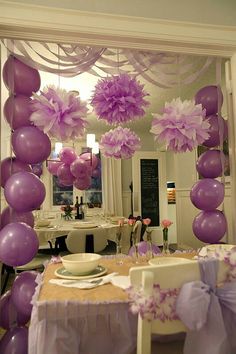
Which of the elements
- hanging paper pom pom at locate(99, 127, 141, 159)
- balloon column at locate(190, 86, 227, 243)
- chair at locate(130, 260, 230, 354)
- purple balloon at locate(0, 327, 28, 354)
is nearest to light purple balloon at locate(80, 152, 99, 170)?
hanging paper pom pom at locate(99, 127, 141, 159)

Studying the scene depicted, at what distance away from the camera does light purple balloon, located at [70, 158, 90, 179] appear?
8.51ft

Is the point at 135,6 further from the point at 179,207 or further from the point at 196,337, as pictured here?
the point at 179,207

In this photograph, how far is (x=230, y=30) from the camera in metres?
1.86

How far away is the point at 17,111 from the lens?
5.68 feet

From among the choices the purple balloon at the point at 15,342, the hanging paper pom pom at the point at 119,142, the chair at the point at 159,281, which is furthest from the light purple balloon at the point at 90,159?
the chair at the point at 159,281

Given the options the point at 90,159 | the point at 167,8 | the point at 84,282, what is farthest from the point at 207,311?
the point at 90,159

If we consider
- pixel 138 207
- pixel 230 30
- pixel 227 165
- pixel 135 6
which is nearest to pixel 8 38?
pixel 135 6

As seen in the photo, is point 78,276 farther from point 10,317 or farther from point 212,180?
point 212,180

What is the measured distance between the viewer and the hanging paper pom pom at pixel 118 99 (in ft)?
6.50

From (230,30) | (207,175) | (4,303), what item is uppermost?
(230,30)

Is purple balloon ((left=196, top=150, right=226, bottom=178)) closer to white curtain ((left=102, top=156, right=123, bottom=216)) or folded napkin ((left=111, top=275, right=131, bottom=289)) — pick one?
folded napkin ((left=111, top=275, right=131, bottom=289))

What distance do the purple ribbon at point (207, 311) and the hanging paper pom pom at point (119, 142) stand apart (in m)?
1.30

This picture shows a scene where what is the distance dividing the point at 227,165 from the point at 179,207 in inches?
79.3

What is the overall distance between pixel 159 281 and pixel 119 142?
1361mm
